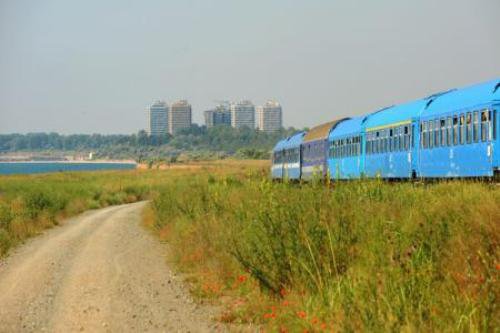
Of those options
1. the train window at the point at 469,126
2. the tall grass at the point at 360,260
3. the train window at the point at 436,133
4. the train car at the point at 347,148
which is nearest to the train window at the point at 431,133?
the train window at the point at 436,133

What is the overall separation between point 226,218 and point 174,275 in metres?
2.21

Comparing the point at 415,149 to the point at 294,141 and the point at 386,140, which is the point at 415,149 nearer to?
the point at 386,140

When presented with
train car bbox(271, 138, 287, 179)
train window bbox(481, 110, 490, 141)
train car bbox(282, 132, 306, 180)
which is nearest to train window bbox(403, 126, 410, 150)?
train window bbox(481, 110, 490, 141)

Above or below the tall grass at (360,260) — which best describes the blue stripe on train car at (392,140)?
above

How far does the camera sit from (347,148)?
102 ft

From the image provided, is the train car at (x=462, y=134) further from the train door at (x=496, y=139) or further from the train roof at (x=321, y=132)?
the train roof at (x=321, y=132)

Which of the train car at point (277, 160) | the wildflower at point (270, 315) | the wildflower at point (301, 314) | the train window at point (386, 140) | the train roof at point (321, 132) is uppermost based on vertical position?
the train roof at point (321, 132)

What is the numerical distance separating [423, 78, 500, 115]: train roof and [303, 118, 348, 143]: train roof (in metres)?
12.3

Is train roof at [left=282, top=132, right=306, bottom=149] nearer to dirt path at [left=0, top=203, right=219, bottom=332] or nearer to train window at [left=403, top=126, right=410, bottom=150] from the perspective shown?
train window at [left=403, top=126, right=410, bottom=150]

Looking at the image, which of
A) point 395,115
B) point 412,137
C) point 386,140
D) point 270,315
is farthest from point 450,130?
point 270,315

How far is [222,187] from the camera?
22.7m

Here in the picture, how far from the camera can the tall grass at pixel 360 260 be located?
6.99 m

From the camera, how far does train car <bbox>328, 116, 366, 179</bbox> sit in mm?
29422

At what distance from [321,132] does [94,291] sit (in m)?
24.5
